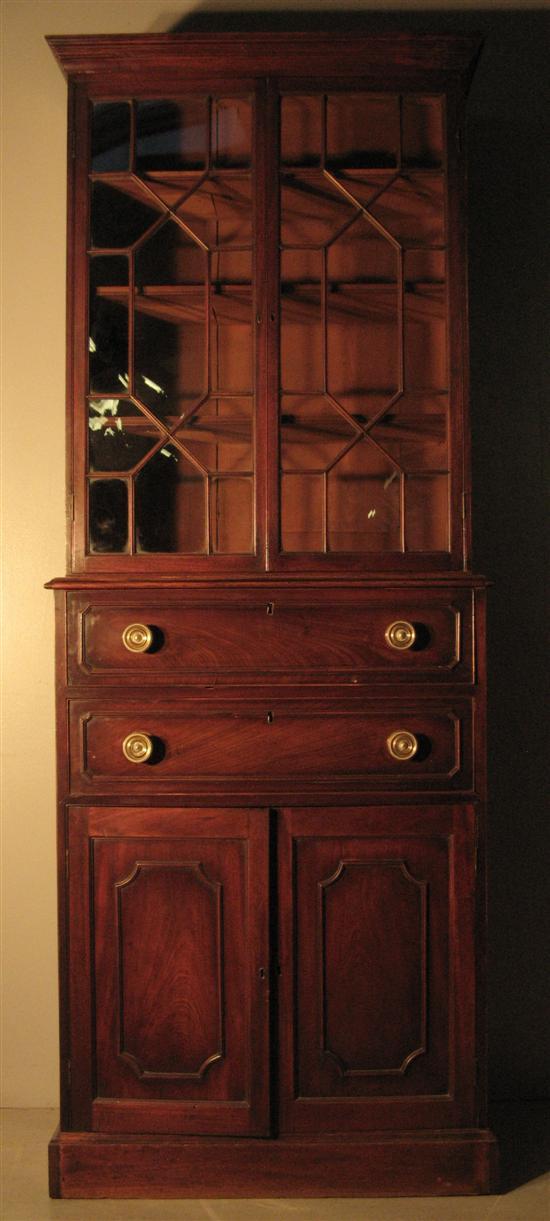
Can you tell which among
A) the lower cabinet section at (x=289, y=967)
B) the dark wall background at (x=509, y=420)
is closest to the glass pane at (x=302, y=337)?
the dark wall background at (x=509, y=420)

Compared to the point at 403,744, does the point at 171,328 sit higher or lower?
higher

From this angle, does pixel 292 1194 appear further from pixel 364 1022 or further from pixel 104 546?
pixel 104 546

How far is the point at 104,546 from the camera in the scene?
5.83 ft

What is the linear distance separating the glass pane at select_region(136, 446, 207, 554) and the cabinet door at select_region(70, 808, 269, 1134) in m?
0.46

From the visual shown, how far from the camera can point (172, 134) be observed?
181 cm

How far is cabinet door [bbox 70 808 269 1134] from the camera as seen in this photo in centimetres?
173

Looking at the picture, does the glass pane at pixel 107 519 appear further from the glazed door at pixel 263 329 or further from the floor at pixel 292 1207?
the floor at pixel 292 1207

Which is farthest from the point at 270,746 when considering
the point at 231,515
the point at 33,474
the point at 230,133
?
the point at 230,133

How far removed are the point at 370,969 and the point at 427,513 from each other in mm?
788

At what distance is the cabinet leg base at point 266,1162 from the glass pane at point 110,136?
1680 mm

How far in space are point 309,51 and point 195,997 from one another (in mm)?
1632

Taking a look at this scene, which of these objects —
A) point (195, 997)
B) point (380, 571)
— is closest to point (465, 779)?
point (380, 571)

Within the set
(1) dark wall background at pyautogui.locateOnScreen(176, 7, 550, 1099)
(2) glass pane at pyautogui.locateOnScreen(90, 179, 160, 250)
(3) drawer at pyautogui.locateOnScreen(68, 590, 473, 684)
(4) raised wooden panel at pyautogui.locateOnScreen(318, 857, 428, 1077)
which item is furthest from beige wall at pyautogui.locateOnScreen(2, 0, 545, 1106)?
(4) raised wooden panel at pyautogui.locateOnScreen(318, 857, 428, 1077)

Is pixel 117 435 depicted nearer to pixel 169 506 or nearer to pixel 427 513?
pixel 169 506
